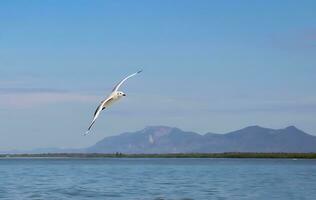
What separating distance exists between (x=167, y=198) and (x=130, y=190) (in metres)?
8.47

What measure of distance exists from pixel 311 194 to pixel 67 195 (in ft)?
56.0

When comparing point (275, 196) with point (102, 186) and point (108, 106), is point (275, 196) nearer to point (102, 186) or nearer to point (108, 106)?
point (102, 186)

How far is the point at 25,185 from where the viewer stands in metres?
60.1

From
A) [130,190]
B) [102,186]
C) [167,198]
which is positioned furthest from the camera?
[102,186]

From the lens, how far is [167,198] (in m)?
46.2

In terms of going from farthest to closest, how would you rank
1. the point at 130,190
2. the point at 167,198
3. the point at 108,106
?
1. the point at 130,190
2. the point at 167,198
3. the point at 108,106

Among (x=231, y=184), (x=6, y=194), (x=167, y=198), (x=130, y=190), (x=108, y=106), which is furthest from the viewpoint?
(x=231, y=184)

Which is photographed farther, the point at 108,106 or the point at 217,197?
the point at 217,197

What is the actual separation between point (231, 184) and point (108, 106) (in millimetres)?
42874

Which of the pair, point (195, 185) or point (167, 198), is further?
point (195, 185)

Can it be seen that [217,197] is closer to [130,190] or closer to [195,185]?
[130,190]

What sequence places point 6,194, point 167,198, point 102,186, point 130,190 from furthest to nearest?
point 102,186 → point 130,190 → point 6,194 → point 167,198

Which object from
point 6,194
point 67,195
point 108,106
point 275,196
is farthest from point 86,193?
point 108,106

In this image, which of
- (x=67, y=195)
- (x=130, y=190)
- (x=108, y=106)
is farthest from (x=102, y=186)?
(x=108, y=106)
